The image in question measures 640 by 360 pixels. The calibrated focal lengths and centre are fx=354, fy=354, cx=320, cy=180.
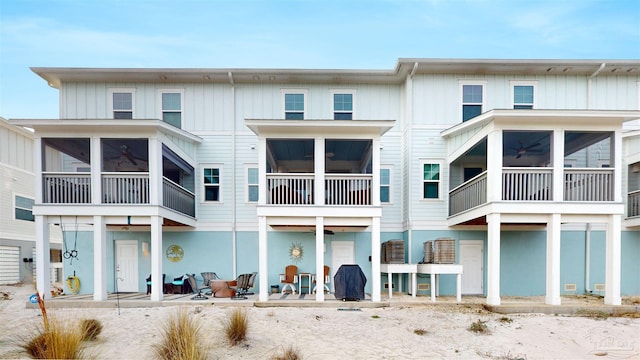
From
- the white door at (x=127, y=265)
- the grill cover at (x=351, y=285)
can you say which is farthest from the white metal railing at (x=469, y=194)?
the white door at (x=127, y=265)

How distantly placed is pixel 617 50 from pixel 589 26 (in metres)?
1.47

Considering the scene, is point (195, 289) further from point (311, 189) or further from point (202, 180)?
point (311, 189)

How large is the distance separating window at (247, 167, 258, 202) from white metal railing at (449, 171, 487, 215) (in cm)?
748

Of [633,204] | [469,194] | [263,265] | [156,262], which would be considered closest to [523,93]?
[469,194]

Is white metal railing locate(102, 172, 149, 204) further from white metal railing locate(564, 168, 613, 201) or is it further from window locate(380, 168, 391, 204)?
white metal railing locate(564, 168, 613, 201)

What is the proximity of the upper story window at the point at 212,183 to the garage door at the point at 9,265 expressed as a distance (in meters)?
12.7

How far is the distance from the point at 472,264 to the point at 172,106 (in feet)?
43.0

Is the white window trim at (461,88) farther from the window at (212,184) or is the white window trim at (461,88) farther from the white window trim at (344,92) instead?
the window at (212,184)

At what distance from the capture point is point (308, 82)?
554 inches

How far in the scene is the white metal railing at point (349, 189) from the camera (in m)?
11.4

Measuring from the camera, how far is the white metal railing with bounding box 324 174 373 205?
37.6ft

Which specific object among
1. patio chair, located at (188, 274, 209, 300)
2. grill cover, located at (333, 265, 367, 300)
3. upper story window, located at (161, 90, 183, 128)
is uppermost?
upper story window, located at (161, 90, 183, 128)

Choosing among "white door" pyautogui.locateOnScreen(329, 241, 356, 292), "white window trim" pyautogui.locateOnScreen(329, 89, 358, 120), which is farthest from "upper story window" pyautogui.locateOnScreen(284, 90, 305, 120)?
"white door" pyautogui.locateOnScreen(329, 241, 356, 292)

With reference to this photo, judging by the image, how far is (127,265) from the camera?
44.6 ft
